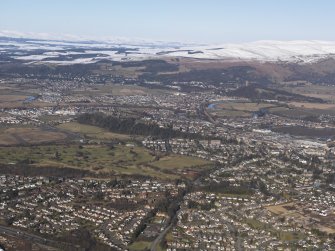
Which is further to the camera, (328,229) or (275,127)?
(275,127)

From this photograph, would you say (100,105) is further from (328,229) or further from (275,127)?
(328,229)

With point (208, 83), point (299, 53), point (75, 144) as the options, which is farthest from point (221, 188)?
point (299, 53)

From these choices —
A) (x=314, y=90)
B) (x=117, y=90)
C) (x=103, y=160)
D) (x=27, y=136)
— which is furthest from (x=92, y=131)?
(x=314, y=90)

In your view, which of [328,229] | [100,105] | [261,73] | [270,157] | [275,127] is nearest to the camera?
[328,229]

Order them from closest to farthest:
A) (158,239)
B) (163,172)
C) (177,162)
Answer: (158,239) < (163,172) < (177,162)

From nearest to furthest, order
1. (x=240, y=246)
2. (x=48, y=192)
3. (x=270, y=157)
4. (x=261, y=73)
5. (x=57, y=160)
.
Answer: (x=240, y=246) → (x=48, y=192) → (x=57, y=160) → (x=270, y=157) → (x=261, y=73)

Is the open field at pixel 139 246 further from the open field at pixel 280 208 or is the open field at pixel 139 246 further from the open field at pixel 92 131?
the open field at pixel 92 131

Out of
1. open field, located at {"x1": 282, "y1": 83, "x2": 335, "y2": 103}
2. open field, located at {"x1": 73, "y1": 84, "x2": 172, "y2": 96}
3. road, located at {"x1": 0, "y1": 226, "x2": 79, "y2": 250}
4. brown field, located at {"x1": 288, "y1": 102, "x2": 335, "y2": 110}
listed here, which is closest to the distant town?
road, located at {"x1": 0, "y1": 226, "x2": 79, "y2": 250}

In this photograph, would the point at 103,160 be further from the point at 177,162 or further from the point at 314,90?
the point at 314,90
